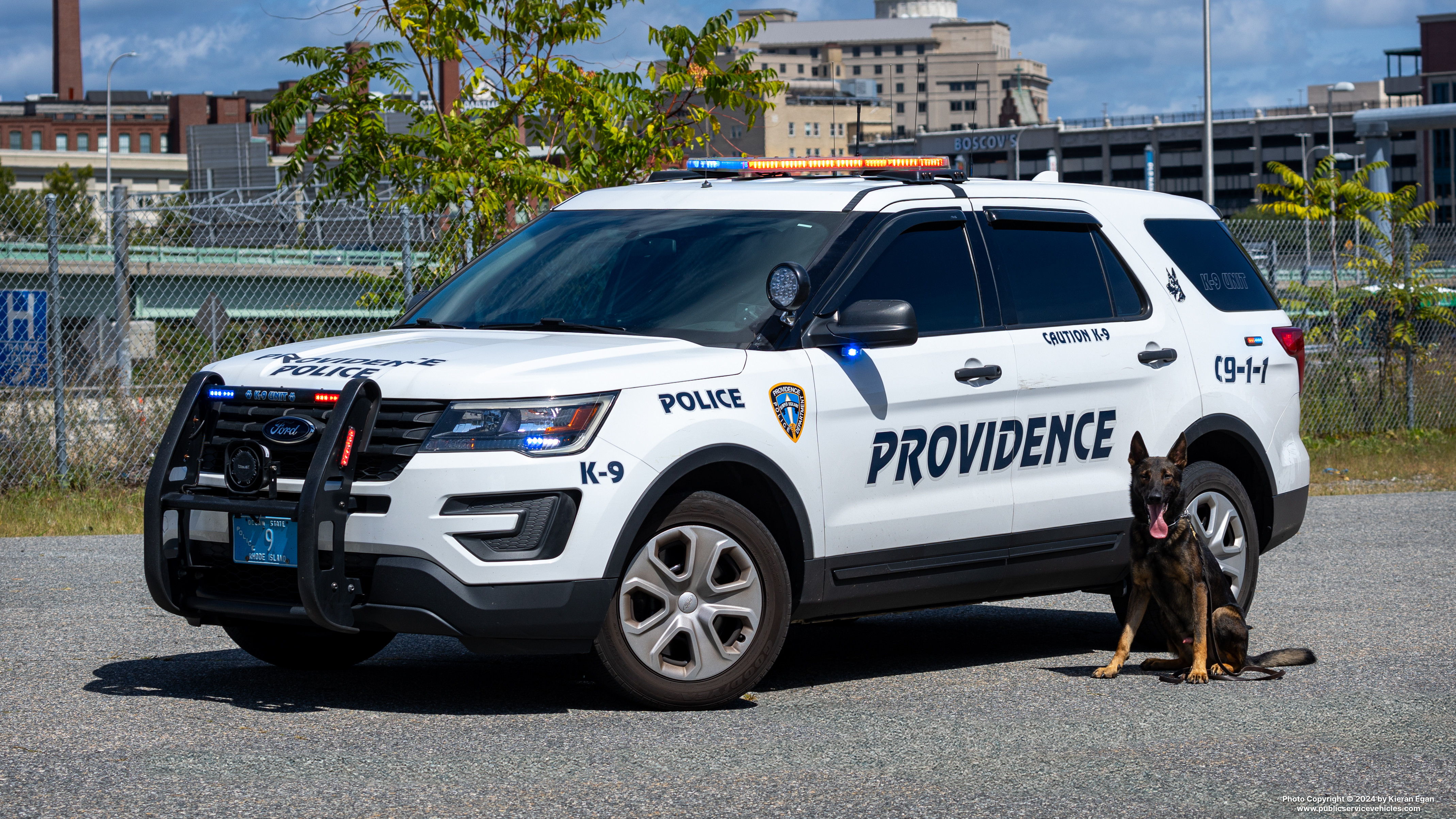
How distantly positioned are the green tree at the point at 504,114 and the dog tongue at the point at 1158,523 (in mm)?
6570

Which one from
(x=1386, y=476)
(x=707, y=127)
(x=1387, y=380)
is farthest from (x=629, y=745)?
(x=1387, y=380)

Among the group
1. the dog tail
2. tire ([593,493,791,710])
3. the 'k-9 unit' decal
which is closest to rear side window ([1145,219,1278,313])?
the 'k-9 unit' decal

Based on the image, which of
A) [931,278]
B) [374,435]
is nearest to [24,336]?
[374,435]

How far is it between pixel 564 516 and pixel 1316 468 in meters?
12.3

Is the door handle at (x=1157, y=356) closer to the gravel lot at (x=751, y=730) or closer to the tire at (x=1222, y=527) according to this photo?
the tire at (x=1222, y=527)

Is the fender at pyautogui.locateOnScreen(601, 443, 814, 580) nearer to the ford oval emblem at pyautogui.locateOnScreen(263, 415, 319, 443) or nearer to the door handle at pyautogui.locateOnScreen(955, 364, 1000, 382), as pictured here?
the door handle at pyautogui.locateOnScreen(955, 364, 1000, 382)

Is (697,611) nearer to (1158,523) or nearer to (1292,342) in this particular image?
(1158,523)

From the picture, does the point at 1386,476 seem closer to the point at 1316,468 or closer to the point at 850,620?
the point at 1316,468

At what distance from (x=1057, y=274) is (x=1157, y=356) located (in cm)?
59

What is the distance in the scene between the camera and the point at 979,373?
6891 mm

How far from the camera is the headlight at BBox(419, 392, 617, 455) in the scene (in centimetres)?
568

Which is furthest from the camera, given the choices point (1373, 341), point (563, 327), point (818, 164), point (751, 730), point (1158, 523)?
point (1373, 341)

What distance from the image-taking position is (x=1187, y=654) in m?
6.97

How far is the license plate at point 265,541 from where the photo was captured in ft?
19.0
